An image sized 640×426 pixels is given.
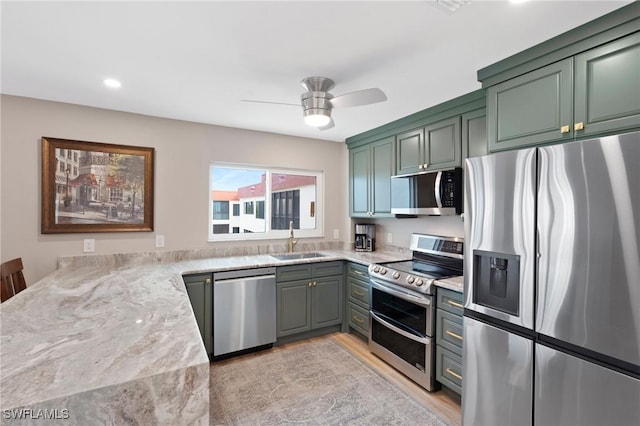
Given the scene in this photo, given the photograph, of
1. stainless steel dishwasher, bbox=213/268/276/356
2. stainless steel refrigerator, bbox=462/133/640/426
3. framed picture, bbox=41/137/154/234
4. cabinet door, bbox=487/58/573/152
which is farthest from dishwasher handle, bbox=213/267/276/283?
cabinet door, bbox=487/58/573/152

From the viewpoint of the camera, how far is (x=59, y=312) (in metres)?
1.53

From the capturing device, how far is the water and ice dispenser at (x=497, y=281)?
163 centimetres

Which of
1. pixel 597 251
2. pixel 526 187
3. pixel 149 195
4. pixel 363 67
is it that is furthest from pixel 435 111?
pixel 149 195

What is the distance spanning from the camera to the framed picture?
8.61 ft

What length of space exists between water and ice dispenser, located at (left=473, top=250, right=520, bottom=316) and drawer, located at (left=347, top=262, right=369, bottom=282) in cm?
141

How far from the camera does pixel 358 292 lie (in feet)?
10.8

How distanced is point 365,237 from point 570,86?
2658 millimetres

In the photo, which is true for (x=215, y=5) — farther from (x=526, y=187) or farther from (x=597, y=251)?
(x=597, y=251)

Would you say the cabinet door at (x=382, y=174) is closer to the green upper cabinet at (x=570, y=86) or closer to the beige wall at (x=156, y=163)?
the beige wall at (x=156, y=163)

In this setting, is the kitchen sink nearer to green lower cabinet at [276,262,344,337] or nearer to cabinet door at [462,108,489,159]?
green lower cabinet at [276,262,344,337]

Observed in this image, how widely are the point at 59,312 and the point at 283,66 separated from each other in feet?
6.16

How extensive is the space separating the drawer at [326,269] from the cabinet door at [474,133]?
1.75 meters

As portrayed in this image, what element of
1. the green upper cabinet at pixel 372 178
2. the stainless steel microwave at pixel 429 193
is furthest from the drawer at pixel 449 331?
the green upper cabinet at pixel 372 178

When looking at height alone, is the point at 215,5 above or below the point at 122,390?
above
